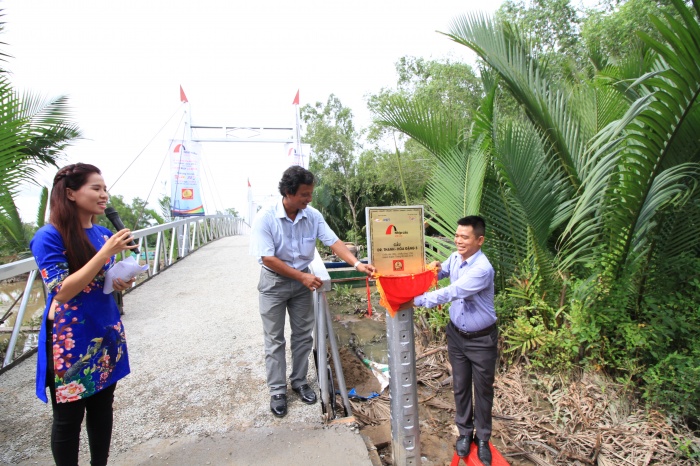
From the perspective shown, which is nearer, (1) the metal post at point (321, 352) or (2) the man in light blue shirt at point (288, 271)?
(2) the man in light blue shirt at point (288, 271)

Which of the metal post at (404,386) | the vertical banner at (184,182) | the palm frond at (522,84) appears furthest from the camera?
the vertical banner at (184,182)

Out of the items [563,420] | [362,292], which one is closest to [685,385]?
[563,420]

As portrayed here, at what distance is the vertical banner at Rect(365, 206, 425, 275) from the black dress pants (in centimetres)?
151

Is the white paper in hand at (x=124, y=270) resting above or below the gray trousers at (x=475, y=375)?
above

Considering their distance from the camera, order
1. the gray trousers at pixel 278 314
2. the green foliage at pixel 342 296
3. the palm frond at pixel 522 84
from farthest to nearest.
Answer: the green foliage at pixel 342 296 → the palm frond at pixel 522 84 → the gray trousers at pixel 278 314

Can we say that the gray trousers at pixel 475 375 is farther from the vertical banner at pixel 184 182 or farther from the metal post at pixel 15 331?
the vertical banner at pixel 184 182

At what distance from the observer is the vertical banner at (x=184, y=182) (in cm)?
1174

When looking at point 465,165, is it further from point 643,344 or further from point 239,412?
point 239,412

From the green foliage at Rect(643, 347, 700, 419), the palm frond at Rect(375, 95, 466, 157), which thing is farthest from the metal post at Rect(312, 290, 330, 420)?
the green foliage at Rect(643, 347, 700, 419)

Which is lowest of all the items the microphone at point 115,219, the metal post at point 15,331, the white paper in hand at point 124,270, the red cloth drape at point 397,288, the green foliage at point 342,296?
the green foliage at point 342,296

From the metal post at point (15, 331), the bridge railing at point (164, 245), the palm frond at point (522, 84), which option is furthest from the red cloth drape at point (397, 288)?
the metal post at point (15, 331)

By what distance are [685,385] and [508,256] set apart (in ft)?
5.38

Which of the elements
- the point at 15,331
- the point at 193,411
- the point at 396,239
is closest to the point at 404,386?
the point at 396,239

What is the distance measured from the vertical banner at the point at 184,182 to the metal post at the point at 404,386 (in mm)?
10695
